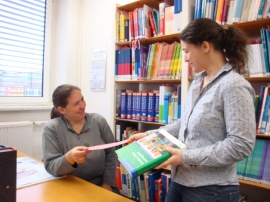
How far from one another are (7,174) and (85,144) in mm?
856

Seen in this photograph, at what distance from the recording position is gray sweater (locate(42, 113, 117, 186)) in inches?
57.0

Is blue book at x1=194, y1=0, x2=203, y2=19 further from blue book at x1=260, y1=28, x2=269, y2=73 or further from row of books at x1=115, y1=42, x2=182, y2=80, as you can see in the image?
blue book at x1=260, y1=28, x2=269, y2=73

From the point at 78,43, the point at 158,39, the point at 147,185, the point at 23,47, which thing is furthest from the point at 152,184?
the point at 23,47

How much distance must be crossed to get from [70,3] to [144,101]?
187 cm

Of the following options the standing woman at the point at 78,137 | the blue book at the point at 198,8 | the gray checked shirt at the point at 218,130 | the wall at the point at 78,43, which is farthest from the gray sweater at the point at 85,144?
the wall at the point at 78,43

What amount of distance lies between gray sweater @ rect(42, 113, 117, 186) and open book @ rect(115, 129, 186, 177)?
51 centimetres

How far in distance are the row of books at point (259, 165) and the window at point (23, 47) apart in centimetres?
273

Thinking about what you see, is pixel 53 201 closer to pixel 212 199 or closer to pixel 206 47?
pixel 212 199

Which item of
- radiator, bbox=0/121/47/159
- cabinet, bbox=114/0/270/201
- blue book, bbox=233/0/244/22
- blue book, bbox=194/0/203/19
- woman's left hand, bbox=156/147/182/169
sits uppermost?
blue book, bbox=194/0/203/19

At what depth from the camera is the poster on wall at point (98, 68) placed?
3.03m

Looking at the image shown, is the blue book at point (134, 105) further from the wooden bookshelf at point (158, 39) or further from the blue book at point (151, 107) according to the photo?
the wooden bookshelf at point (158, 39)

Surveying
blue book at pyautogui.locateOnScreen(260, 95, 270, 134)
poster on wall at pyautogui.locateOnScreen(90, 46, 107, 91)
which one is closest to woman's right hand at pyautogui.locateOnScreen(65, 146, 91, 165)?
blue book at pyautogui.locateOnScreen(260, 95, 270, 134)

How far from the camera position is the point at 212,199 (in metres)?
0.99

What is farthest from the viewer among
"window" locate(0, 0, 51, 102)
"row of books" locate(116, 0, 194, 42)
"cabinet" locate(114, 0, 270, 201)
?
"window" locate(0, 0, 51, 102)
